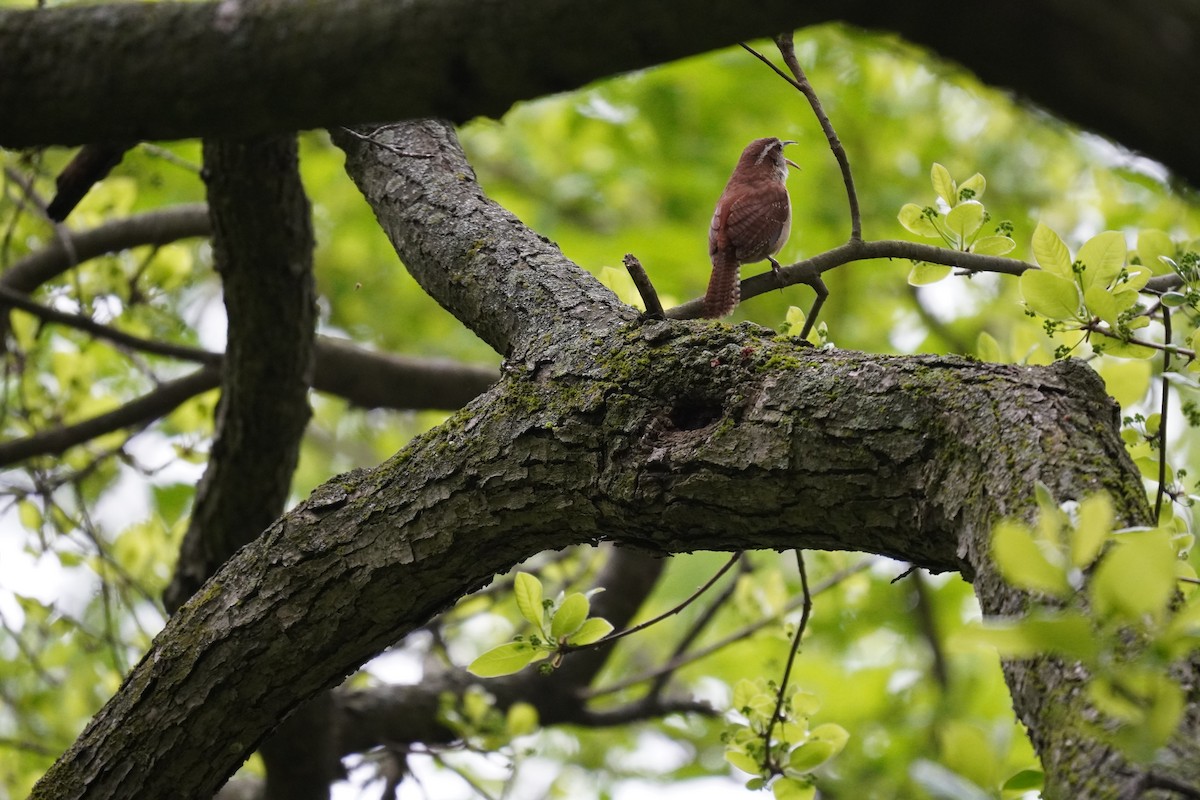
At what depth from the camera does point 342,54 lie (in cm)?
134

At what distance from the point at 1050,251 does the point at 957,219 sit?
393mm

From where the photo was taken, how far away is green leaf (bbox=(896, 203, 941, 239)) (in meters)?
2.40

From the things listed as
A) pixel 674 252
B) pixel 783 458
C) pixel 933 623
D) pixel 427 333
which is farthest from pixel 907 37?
pixel 427 333

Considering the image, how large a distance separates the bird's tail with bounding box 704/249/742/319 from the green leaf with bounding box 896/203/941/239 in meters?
0.81

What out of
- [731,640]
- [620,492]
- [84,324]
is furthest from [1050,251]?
[84,324]

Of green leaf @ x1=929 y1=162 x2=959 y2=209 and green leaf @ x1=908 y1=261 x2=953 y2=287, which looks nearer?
green leaf @ x1=929 y1=162 x2=959 y2=209

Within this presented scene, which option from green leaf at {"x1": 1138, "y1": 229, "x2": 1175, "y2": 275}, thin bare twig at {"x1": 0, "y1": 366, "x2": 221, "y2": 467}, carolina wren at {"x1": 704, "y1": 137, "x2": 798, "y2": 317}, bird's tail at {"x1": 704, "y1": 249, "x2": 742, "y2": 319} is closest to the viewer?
green leaf at {"x1": 1138, "y1": 229, "x2": 1175, "y2": 275}

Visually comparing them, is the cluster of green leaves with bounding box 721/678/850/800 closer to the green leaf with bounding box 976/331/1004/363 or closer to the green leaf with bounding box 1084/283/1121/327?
the green leaf with bounding box 976/331/1004/363

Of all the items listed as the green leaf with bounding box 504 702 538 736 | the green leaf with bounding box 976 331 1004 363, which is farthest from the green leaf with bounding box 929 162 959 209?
the green leaf with bounding box 504 702 538 736

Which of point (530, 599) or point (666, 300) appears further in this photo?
point (666, 300)

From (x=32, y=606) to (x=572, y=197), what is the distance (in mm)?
3824

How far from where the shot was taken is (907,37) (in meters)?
1.09

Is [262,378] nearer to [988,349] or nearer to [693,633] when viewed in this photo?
[693,633]

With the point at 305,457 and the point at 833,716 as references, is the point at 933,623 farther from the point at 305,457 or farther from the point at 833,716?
the point at 305,457
